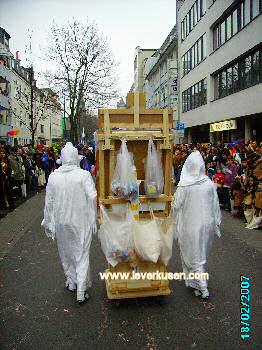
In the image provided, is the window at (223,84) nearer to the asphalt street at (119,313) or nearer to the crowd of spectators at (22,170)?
the crowd of spectators at (22,170)

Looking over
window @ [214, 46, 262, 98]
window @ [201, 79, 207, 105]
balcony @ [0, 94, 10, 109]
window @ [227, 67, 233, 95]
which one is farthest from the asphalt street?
balcony @ [0, 94, 10, 109]

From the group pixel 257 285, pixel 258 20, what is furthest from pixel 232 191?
pixel 258 20

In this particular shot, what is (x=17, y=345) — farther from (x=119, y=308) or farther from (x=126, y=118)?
(x=126, y=118)

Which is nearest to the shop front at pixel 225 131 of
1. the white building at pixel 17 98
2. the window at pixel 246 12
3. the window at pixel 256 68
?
the window at pixel 256 68

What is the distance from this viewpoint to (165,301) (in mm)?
4520

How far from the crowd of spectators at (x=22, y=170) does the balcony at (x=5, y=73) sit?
2101cm

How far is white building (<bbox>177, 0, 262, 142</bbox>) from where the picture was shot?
1867 cm

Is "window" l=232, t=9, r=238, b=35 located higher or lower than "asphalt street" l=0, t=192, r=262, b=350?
higher

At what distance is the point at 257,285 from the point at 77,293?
8.07 ft

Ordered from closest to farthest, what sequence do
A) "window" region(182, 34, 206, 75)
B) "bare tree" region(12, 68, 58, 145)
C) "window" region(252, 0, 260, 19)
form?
"window" region(252, 0, 260, 19), "bare tree" region(12, 68, 58, 145), "window" region(182, 34, 206, 75)

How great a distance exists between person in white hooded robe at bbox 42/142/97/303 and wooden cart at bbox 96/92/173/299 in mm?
217

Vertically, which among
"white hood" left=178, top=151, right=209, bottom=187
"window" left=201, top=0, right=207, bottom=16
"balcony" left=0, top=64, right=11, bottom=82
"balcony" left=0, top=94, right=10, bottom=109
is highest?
"window" left=201, top=0, right=207, bottom=16

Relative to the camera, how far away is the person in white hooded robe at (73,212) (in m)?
4.54
